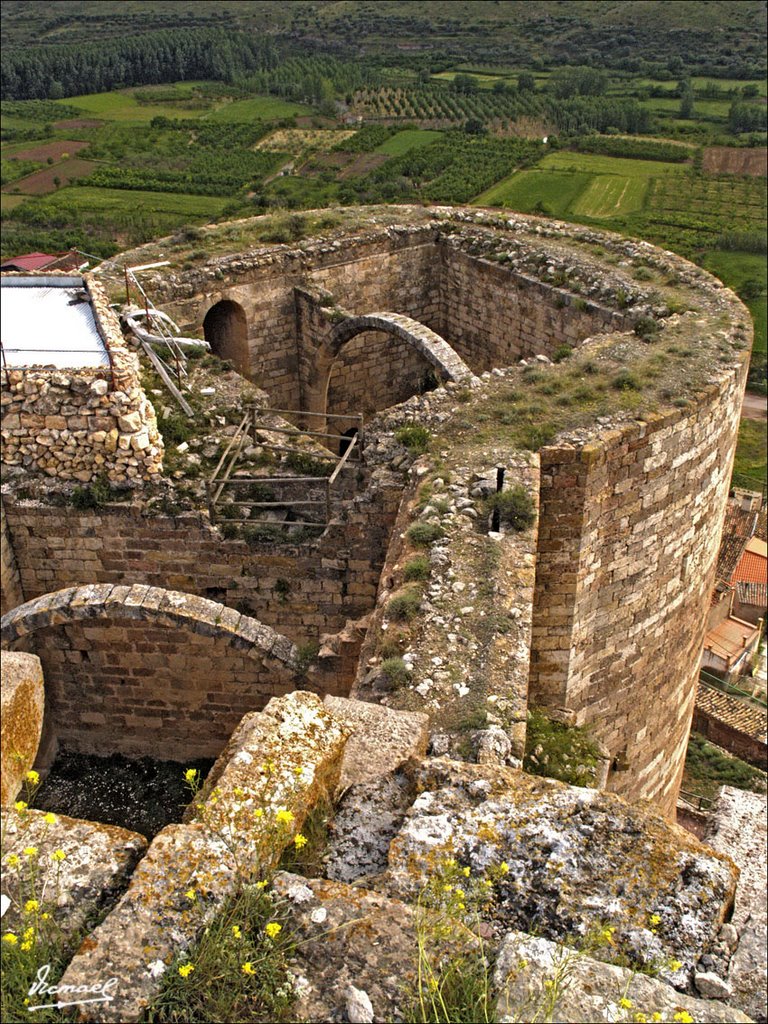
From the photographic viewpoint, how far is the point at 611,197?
52688 millimetres

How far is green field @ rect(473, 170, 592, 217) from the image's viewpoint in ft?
158

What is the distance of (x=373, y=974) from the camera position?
3.21 meters

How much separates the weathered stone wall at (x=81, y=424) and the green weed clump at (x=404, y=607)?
10.6 ft

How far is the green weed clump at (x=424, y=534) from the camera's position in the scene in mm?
8070

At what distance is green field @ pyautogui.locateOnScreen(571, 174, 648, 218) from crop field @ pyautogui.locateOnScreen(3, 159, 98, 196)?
27302 mm

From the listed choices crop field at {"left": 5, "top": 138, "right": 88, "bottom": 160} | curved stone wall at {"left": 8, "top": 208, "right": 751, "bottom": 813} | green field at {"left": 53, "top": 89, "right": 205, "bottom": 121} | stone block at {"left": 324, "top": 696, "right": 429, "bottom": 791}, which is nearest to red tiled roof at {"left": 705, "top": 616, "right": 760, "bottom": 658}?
curved stone wall at {"left": 8, "top": 208, "right": 751, "bottom": 813}

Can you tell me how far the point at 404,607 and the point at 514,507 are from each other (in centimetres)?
167

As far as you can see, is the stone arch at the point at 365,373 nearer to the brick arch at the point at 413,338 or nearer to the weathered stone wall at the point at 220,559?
the brick arch at the point at 413,338

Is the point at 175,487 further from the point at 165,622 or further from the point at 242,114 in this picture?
the point at 242,114

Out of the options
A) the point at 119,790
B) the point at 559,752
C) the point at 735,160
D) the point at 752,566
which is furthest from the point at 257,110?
the point at 559,752

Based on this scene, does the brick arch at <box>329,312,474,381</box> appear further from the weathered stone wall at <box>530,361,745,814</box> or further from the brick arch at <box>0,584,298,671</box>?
the brick arch at <box>0,584,298,671</box>

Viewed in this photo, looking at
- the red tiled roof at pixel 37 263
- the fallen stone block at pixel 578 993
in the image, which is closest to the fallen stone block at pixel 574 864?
the fallen stone block at pixel 578 993

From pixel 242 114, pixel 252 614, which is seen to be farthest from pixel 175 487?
pixel 242 114

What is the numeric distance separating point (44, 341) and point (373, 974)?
8438 mm
